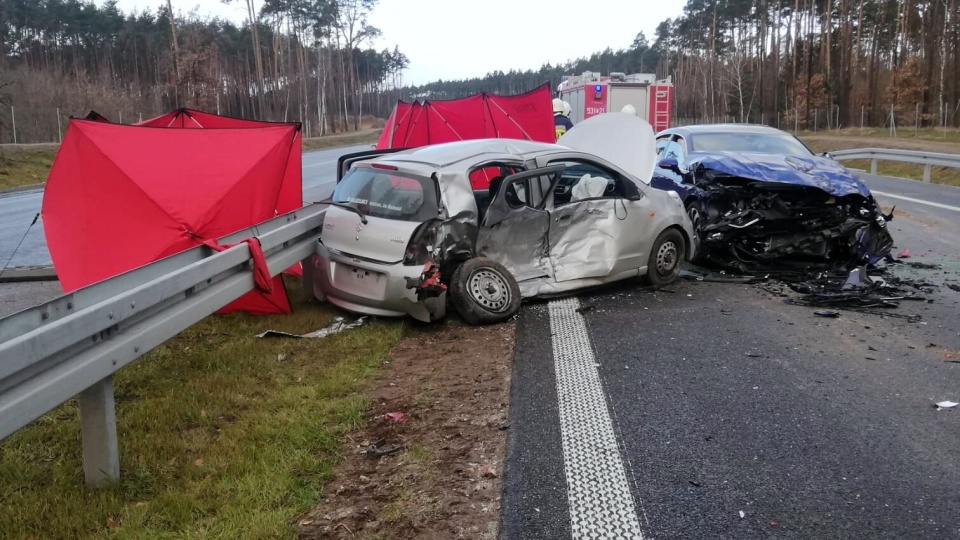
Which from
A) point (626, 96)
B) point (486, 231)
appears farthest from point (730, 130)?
point (626, 96)

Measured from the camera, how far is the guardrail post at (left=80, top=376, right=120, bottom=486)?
3.33 metres

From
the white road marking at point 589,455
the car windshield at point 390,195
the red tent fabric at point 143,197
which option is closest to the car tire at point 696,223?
the white road marking at point 589,455

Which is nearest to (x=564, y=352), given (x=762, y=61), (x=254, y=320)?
(x=254, y=320)

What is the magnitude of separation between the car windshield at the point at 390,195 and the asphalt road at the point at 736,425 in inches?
56.2

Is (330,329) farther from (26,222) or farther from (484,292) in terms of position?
(26,222)

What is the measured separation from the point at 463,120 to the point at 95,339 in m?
11.5

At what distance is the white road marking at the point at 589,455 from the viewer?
3064 mm

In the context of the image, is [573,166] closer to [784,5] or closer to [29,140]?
[29,140]

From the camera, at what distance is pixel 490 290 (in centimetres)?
648

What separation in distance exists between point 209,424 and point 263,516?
4.29ft

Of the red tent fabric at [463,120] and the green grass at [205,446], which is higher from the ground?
the red tent fabric at [463,120]

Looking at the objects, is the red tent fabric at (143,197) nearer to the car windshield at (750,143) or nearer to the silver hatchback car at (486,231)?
the silver hatchback car at (486,231)

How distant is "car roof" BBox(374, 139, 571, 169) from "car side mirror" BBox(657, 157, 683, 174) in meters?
2.90

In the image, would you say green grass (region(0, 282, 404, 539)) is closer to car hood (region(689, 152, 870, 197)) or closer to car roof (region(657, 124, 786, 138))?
car hood (region(689, 152, 870, 197))
